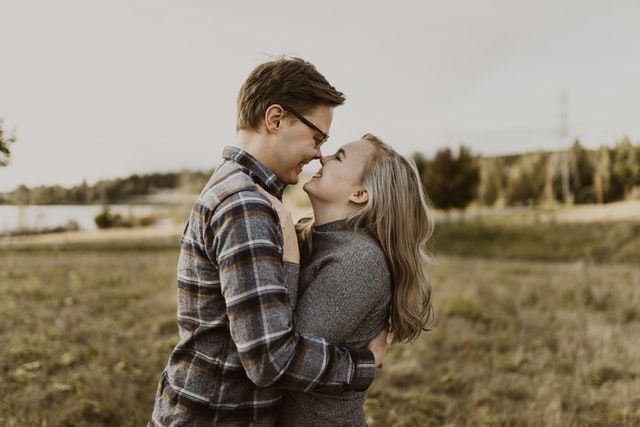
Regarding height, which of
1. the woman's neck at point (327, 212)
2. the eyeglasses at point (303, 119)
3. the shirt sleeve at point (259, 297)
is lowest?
the shirt sleeve at point (259, 297)

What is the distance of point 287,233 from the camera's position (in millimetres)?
2010

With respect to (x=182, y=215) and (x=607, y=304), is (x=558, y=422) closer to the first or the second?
(x=607, y=304)

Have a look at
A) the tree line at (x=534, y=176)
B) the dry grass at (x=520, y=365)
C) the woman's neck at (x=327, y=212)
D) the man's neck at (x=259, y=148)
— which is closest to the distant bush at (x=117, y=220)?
the tree line at (x=534, y=176)

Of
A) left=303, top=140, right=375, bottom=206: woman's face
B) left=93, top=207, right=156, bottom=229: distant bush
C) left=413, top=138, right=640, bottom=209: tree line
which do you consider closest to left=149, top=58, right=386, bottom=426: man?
left=303, top=140, right=375, bottom=206: woman's face

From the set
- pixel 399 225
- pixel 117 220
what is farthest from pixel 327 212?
pixel 117 220

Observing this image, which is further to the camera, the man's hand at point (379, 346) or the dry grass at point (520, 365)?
the dry grass at point (520, 365)

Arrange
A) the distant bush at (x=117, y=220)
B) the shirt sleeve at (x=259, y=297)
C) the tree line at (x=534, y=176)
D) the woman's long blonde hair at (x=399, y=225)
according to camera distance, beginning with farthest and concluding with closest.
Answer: the distant bush at (x=117, y=220)
the tree line at (x=534, y=176)
the woman's long blonde hair at (x=399, y=225)
the shirt sleeve at (x=259, y=297)

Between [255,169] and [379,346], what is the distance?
0.88 metres

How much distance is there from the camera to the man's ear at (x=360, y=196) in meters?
2.30

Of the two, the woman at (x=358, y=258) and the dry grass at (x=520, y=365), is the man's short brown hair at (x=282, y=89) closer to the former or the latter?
the woman at (x=358, y=258)

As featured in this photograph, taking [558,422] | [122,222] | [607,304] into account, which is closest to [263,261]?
[558,422]

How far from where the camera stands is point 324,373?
1865 millimetres

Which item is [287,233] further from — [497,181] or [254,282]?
[497,181]

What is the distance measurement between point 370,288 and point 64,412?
349 cm
